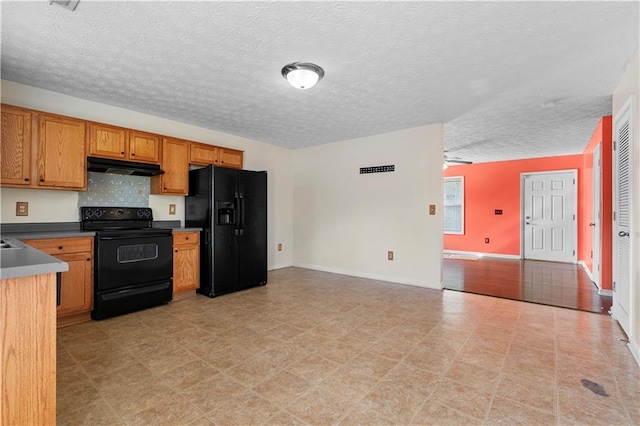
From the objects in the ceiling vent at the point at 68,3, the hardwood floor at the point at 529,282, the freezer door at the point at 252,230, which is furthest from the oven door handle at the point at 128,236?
the hardwood floor at the point at 529,282

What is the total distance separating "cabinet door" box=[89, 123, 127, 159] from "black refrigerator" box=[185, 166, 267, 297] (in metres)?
0.92

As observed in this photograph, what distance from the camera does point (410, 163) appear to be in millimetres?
4469

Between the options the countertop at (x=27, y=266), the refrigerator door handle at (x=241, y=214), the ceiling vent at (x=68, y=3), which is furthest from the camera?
the refrigerator door handle at (x=241, y=214)

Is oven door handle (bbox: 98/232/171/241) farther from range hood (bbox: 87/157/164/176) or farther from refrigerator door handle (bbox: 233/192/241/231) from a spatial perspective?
refrigerator door handle (bbox: 233/192/241/231)

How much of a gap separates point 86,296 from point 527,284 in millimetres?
5608

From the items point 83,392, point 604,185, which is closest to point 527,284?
point 604,185

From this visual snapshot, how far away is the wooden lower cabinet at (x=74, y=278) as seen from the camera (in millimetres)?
2768

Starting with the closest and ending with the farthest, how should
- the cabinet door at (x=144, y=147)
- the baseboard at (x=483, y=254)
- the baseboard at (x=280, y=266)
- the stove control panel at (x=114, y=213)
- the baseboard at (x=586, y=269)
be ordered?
the stove control panel at (x=114, y=213) → the cabinet door at (x=144, y=147) → the baseboard at (x=586, y=269) → the baseboard at (x=280, y=266) → the baseboard at (x=483, y=254)

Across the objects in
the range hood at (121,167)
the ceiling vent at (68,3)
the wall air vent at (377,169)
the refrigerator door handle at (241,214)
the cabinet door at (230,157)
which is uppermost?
the ceiling vent at (68,3)

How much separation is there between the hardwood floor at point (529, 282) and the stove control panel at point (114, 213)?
166 inches

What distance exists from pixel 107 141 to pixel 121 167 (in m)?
0.32

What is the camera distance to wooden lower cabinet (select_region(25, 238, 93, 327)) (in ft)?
9.08

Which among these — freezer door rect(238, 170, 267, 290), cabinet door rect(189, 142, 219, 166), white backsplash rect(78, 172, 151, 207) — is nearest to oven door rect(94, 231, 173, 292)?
white backsplash rect(78, 172, 151, 207)

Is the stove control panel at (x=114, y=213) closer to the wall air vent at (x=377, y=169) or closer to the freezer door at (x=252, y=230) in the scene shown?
the freezer door at (x=252, y=230)
